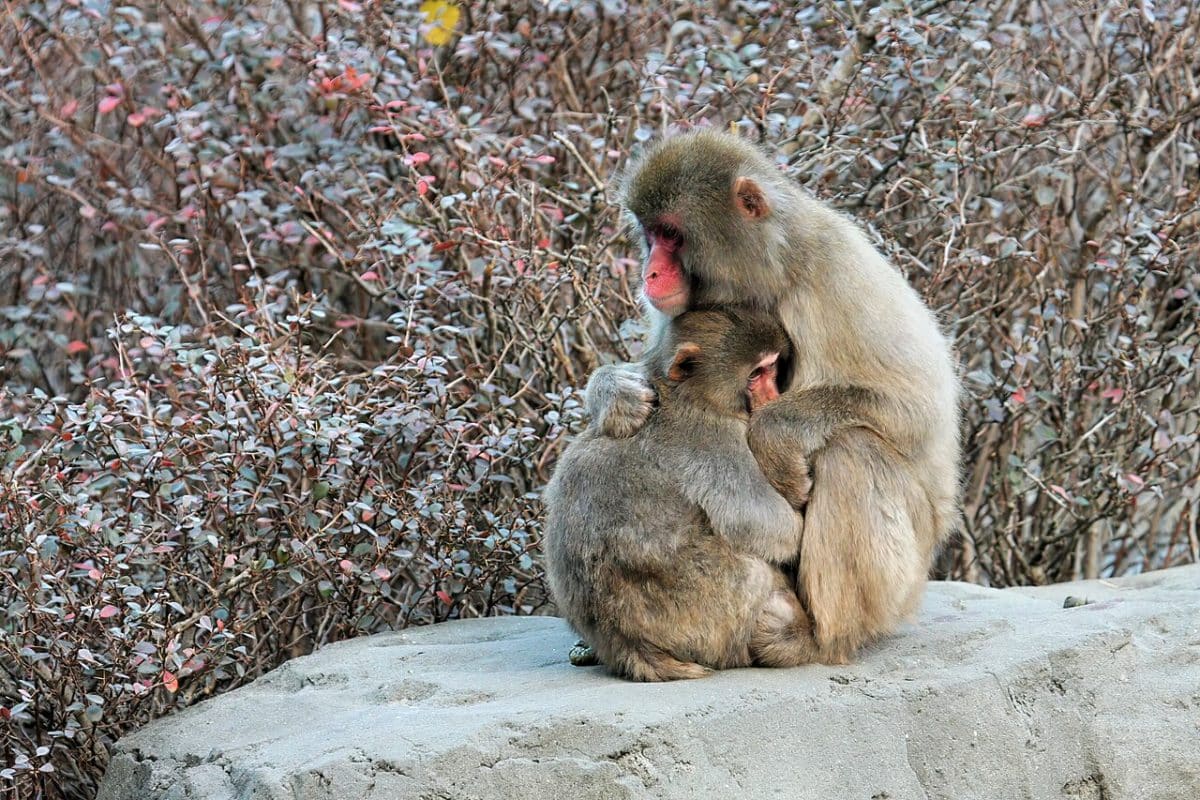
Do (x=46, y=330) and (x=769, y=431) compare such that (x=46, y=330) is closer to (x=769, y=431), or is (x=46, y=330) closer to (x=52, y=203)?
(x=52, y=203)

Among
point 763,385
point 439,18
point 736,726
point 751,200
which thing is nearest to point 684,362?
point 763,385

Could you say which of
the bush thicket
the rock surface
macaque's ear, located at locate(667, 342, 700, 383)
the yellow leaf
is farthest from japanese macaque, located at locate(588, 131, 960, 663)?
the yellow leaf

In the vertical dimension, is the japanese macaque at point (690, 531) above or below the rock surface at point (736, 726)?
above

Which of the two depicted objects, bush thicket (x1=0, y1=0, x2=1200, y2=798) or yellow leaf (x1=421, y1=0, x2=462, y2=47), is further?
yellow leaf (x1=421, y1=0, x2=462, y2=47)

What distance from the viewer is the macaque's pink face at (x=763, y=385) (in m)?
4.76

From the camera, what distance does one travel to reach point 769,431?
15.2ft

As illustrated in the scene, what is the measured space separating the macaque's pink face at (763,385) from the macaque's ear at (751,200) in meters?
0.46

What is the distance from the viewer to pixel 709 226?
475 cm

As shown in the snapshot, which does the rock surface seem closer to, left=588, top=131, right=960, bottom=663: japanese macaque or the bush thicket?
left=588, top=131, right=960, bottom=663: japanese macaque

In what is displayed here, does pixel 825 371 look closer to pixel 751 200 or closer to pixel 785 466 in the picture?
pixel 785 466

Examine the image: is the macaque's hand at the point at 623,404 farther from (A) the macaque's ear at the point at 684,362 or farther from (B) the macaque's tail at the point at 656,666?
(B) the macaque's tail at the point at 656,666

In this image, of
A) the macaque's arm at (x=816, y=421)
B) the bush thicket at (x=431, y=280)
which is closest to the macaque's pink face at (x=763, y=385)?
the macaque's arm at (x=816, y=421)

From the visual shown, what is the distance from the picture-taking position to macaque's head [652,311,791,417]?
15.4 ft

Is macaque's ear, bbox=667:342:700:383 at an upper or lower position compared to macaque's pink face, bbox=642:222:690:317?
lower
